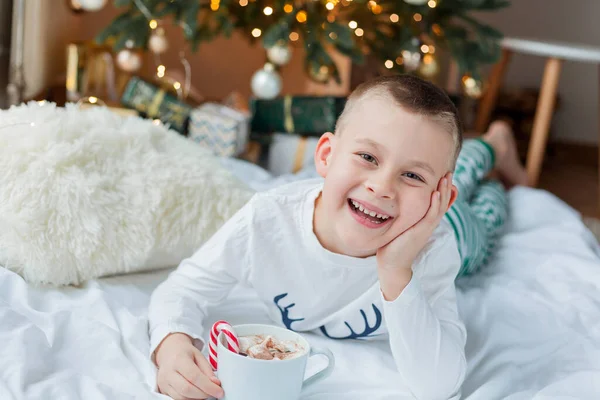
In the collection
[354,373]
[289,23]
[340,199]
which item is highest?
[289,23]

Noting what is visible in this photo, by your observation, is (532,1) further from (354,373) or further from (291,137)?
(354,373)

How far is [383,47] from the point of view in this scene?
2291 mm

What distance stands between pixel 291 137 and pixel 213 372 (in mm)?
1374

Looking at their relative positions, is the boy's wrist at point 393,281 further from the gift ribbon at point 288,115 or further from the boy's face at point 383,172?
the gift ribbon at point 288,115

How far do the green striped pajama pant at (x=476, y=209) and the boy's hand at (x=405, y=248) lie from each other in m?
0.36

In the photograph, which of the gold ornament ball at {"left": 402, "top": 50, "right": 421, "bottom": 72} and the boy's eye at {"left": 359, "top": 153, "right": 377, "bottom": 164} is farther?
the gold ornament ball at {"left": 402, "top": 50, "right": 421, "bottom": 72}

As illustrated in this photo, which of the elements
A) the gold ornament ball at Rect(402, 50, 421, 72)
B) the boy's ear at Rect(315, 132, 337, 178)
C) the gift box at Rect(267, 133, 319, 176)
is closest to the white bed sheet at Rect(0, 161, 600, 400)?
the boy's ear at Rect(315, 132, 337, 178)

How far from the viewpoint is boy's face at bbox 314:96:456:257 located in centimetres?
84

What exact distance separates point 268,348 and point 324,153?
0.99ft

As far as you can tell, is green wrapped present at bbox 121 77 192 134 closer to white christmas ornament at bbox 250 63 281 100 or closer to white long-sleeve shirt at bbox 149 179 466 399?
white christmas ornament at bbox 250 63 281 100

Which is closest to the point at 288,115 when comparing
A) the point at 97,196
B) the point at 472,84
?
the point at 472,84

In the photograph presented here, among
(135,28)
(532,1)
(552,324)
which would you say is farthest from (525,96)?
(552,324)

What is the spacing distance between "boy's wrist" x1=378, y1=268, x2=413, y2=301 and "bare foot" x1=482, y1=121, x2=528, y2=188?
44.0 inches

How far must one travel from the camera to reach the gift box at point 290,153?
83.1 inches
